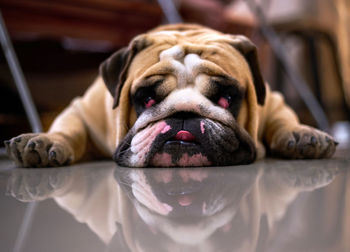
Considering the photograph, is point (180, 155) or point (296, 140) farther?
point (296, 140)

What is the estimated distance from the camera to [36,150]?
1.21m

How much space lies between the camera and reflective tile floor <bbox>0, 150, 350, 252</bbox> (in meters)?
0.49

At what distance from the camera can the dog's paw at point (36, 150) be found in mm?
1190

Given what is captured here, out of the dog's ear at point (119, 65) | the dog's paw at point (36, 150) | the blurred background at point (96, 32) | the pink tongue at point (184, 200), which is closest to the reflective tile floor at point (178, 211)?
the pink tongue at point (184, 200)

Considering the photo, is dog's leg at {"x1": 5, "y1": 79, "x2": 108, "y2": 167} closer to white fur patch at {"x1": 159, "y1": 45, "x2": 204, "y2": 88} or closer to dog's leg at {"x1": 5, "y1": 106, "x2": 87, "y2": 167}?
dog's leg at {"x1": 5, "y1": 106, "x2": 87, "y2": 167}

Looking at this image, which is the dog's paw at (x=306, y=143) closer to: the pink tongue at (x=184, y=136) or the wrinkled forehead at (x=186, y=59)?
the wrinkled forehead at (x=186, y=59)

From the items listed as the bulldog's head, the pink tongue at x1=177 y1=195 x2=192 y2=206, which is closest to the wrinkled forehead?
the bulldog's head

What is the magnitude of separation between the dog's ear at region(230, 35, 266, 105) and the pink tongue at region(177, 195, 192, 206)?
745 millimetres

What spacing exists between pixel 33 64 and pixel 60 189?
266cm

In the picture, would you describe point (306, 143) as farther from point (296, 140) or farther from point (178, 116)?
point (178, 116)

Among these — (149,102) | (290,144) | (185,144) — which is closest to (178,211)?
(185,144)

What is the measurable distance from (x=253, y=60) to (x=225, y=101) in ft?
0.86

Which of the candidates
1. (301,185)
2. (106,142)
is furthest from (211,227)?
(106,142)

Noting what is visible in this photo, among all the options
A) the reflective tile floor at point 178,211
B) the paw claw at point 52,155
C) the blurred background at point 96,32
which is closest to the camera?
the reflective tile floor at point 178,211
